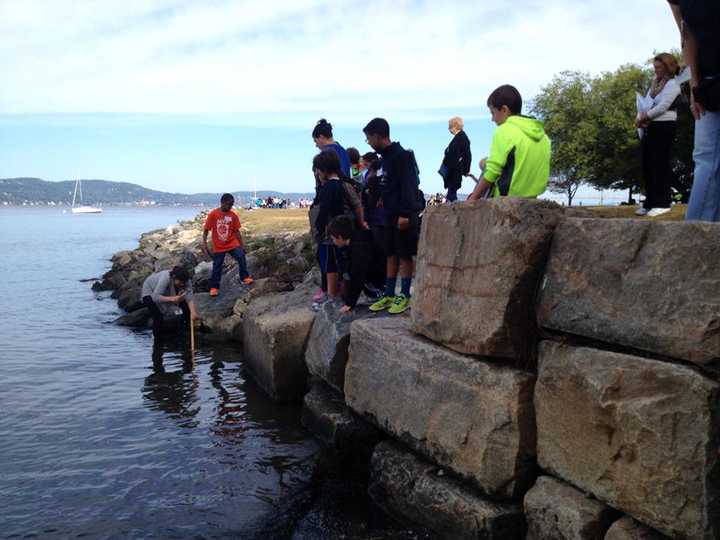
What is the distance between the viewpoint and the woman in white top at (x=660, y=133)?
7.11m

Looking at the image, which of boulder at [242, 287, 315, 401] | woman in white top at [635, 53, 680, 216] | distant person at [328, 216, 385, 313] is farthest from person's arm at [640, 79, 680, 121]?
boulder at [242, 287, 315, 401]

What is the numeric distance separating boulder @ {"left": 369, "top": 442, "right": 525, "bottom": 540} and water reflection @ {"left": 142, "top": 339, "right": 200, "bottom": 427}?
11.4 feet

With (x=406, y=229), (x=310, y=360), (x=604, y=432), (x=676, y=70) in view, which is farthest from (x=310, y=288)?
(x=604, y=432)

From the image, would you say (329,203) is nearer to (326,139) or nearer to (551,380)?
(326,139)

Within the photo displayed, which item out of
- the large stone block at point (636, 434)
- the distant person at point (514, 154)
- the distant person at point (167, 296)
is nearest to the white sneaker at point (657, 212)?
the distant person at point (514, 154)

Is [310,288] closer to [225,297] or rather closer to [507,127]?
[225,297]

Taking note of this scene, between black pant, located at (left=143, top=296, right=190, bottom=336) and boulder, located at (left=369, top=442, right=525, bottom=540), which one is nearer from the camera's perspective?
boulder, located at (left=369, top=442, right=525, bottom=540)

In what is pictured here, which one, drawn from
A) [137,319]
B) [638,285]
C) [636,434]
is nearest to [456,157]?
[638,285]

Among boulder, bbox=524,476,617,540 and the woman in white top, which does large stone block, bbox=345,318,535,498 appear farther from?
the woman in white top

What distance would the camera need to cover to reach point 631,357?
393 centimetres

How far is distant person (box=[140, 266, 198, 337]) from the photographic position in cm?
1272

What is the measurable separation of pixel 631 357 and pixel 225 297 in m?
10.7

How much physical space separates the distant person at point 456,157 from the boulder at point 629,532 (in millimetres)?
6671

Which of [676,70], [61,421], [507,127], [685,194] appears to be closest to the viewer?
[507,127]
